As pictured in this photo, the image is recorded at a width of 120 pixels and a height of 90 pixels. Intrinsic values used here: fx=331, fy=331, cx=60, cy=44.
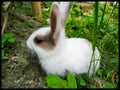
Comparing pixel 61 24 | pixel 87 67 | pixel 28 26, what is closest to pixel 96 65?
pixel 87 67

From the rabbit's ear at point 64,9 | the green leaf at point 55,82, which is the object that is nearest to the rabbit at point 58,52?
the rabbit's ear at point 64,9

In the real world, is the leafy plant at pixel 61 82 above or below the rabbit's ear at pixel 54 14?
below

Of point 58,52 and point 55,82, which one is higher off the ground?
point 58,52

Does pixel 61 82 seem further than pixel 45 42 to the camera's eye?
No

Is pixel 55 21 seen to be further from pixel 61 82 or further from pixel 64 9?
pixel 61 82

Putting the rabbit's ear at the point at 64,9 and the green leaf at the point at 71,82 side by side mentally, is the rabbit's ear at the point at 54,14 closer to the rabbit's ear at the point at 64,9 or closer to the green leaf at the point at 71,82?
the rabbit's ear at the point at 64,9

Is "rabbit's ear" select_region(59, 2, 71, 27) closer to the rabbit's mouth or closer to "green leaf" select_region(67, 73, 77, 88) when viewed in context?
the rabbit's mouth

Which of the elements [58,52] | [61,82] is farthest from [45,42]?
[61,82]

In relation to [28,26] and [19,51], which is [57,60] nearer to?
[19,51]
